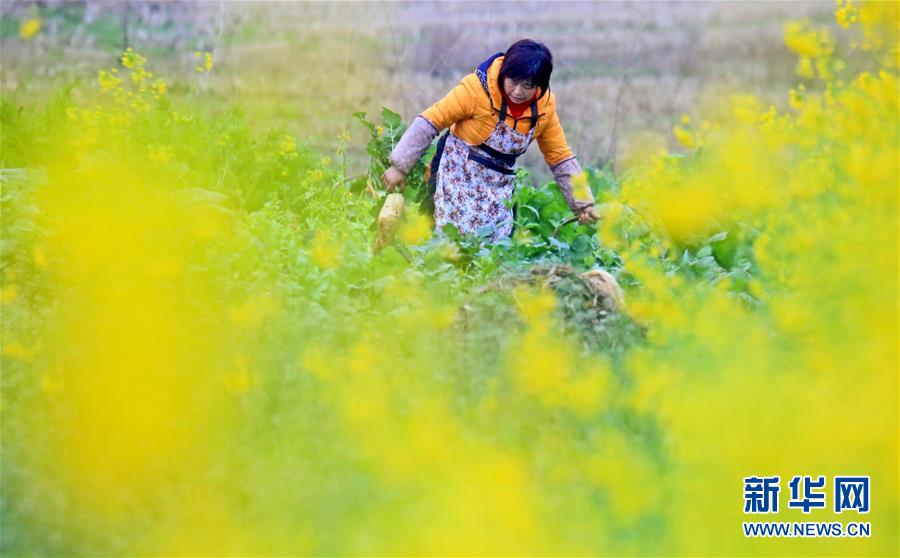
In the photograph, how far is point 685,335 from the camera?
2.00m

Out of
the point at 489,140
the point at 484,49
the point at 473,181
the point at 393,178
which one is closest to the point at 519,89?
the point at 489,140

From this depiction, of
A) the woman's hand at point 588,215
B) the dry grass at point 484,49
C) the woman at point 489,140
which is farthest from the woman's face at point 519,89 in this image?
the dry grass at point 484,49

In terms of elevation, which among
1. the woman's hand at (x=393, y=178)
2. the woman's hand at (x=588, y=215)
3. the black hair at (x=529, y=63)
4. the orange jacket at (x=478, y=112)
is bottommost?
the woman's hand at (x=588, y=215)

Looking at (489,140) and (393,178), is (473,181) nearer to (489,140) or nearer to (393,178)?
(489,140)

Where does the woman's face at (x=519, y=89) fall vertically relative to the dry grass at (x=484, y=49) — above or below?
below

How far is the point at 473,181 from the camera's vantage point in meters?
4.46

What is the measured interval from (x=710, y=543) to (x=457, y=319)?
1.19 m

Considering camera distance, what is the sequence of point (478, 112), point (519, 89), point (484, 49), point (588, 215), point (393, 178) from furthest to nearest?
point (484, 49), point (393, 178), point (478, 112), point (519, 89), point (588, 215)

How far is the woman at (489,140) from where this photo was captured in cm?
413

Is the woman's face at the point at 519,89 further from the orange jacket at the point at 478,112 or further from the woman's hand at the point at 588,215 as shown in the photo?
the woman's hand at the point at 588,215

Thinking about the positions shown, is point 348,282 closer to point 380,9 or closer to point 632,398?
point 632,398

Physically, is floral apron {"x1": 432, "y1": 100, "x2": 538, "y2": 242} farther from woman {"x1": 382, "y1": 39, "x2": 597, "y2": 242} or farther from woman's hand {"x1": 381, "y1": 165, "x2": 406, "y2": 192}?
woman's hand {"x1": 381, "y1": 165, "x2": 406, "y2": 192}

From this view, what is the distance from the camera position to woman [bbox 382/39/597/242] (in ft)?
13.5

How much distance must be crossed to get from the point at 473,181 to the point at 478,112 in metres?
0.30
